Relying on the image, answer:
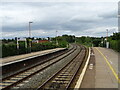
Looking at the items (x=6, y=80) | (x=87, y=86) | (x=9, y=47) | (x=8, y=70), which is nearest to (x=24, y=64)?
(x=8, y=70)

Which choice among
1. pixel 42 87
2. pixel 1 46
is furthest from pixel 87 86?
pixel 1 46

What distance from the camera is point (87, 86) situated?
960cm

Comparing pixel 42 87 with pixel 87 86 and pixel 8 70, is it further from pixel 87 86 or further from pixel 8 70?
pixel 8 70

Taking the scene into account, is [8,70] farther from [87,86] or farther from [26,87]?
[87,86]

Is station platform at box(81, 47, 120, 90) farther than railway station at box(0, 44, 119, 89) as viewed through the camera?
No

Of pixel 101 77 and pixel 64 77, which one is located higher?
pixel 101 77

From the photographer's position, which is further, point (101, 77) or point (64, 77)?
point (64, 77)

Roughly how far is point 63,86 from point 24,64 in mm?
10361

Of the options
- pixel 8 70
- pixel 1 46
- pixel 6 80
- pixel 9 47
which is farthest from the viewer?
pixel 9 47

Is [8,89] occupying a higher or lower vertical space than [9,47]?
lower

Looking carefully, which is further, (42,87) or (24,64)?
(24,64)

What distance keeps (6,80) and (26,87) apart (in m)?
2.78

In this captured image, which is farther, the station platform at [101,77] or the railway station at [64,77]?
the railway station at [64,77]

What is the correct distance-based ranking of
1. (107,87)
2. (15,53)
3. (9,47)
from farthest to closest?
(15,53) < (9,47) < (107,87)
